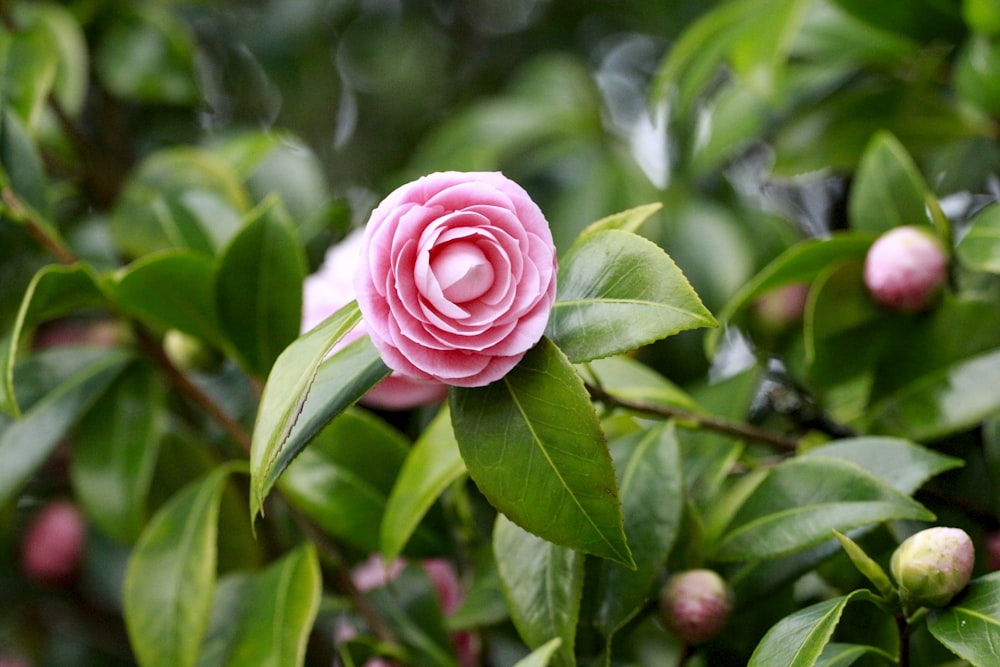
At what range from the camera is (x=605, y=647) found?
54cm

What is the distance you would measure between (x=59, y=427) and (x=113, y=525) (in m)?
0.10

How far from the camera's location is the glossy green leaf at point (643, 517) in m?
0.54

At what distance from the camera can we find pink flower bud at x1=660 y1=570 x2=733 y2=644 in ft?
1.82

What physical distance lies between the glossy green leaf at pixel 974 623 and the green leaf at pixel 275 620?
38 centimetres

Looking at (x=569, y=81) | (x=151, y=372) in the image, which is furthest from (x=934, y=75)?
(x=151, y=372)

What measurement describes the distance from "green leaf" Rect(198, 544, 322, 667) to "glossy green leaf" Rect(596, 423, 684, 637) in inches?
8.3

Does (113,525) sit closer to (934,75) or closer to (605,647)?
(605,647)

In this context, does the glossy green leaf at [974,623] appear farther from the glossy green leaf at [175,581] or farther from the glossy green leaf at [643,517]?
the glossy green leaf at [175,581]

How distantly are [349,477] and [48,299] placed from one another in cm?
24

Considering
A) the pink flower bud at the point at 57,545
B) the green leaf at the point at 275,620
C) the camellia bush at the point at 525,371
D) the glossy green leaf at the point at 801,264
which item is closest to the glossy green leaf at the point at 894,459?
the camellia bush at the point at 525,371

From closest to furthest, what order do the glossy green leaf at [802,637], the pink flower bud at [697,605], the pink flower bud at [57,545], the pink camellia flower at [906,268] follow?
the glossy green leaf at [802,637], the pink flower bud at [697,605], the pink camellia flower at [906,268], the pink flower bud at [57,545]

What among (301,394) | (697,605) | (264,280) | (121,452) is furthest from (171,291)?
(697,605)

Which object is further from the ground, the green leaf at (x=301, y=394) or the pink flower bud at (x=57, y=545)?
the green leaf at (x=301, y=394)

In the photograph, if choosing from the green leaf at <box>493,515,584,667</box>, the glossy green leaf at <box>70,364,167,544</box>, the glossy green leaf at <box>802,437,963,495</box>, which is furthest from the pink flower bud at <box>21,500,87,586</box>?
the glossy green leaf at <box>802,437,963,495</box>
